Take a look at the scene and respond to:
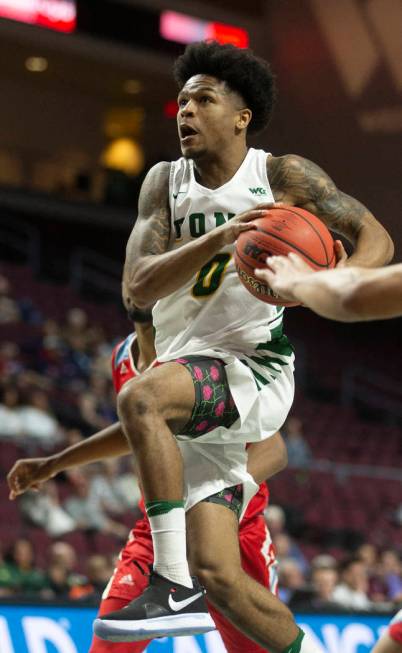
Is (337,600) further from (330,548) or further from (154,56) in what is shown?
(154,56)

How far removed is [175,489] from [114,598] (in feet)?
2.81

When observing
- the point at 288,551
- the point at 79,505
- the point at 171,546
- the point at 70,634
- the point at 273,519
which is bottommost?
the point at 288,551

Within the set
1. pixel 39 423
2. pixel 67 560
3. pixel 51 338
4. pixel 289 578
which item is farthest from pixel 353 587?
pixel 51 338

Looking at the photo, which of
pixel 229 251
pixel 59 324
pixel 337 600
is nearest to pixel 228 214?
pixel 229 251

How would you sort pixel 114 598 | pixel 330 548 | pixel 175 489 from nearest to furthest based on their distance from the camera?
pixel 175 489
pixel 114 598
pixel 330 548

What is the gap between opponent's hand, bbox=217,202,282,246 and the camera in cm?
369

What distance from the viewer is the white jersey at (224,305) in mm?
4078

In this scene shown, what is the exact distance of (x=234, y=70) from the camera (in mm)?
4152

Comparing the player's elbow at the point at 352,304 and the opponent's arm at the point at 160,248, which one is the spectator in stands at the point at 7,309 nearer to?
the opponent's arm at the point at 160,248

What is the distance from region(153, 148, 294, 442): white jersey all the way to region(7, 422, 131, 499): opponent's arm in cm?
79

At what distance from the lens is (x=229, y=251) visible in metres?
4.08

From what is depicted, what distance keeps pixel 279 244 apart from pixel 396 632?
1317mm

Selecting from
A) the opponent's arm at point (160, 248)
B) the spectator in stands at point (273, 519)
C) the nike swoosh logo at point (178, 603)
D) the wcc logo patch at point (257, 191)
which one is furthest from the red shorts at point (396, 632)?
the spectator in stands at point (273, 519)

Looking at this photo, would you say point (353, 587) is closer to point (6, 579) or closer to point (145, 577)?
point (6, 579)
